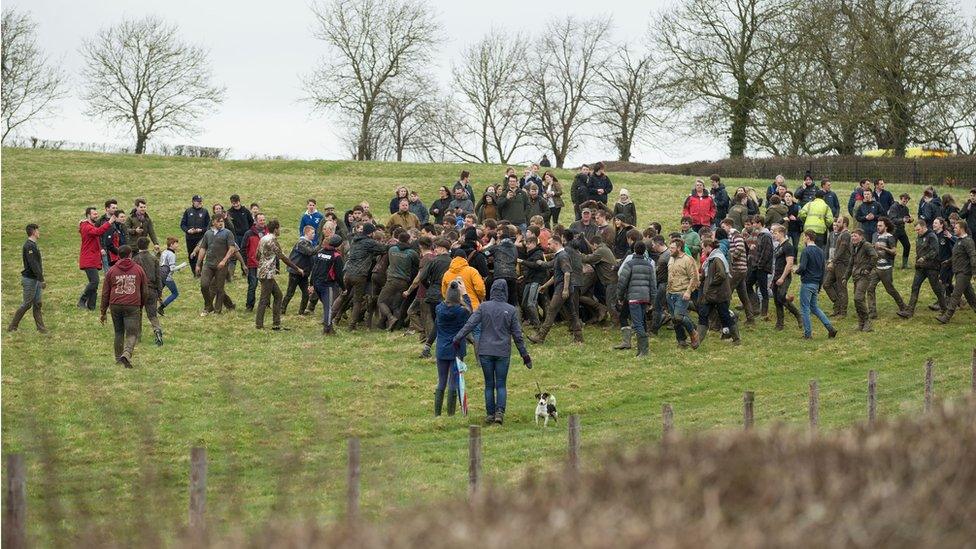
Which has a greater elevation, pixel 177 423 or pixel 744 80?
pixel 744 80

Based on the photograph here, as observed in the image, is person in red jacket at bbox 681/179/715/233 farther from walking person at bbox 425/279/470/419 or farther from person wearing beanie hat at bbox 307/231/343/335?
walking person at bbox 425/279/470/419

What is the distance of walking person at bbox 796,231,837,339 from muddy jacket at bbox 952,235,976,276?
2804 mm

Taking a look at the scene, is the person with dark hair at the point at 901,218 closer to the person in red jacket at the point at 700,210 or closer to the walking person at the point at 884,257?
the walking person at the point at 884,257

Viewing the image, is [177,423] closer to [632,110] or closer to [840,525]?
[840,525]

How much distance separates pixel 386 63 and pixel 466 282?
193 ft

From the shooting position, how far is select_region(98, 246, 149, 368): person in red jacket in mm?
20578

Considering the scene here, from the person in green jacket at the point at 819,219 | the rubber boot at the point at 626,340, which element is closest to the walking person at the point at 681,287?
the rubber boot at the point at 626,340

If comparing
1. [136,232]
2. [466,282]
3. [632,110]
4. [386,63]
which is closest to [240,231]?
[136,232]

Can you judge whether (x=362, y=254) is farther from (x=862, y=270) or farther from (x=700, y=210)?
(x=862, y=270)

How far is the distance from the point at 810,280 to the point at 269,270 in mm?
9411

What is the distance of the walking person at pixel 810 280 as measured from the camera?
2348cm

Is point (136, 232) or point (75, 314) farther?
point (136, 232)

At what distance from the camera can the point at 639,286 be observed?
2255cm

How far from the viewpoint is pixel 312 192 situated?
4719 cm
